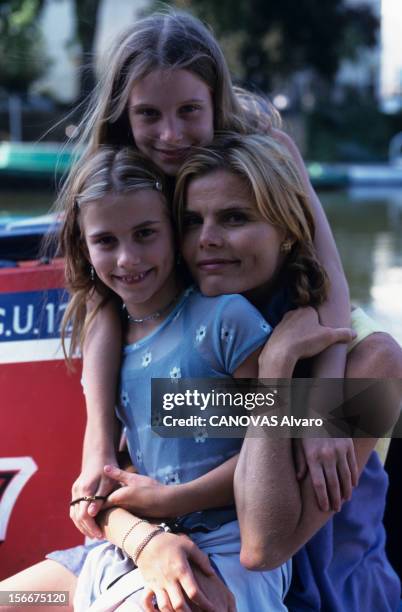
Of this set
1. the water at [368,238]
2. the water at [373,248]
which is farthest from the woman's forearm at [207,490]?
the water at [368,238]

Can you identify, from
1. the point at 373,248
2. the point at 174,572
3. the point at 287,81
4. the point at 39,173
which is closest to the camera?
the point at 174,572

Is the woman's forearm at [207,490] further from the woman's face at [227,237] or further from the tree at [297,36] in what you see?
the tree at [297,36]

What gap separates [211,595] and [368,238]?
618 centimetres

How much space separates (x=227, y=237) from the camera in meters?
1.41

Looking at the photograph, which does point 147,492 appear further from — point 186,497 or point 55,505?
point 55,505

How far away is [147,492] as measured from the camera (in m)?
1.34

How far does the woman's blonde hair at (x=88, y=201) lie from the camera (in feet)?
4.66

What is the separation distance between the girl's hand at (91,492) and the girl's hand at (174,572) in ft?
0.46

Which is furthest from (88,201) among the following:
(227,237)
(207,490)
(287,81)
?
(287,81)

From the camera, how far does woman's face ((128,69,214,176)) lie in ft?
5.14

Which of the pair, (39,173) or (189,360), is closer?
(189,360)

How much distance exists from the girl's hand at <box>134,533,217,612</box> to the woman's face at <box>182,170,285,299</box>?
16.4 inches

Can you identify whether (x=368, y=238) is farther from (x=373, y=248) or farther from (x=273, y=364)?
(x=273, y=364)

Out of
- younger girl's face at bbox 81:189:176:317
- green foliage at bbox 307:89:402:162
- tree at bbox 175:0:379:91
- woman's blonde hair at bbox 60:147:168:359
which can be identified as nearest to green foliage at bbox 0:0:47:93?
tree at bbox 175:0:379:91
